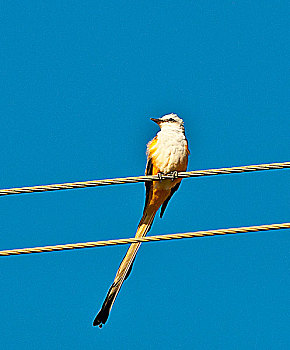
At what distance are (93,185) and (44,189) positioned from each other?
384mm

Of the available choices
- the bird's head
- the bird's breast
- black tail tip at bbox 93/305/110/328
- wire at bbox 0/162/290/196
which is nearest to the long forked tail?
black tail tip at bbox 93/305/110/328

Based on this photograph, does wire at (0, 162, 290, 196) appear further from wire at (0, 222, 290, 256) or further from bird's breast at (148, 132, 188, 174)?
bird's breast at (148, 132, 188, 174)

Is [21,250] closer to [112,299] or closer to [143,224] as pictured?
[112,299]

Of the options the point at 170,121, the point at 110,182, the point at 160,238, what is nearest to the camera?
the point at 160,238

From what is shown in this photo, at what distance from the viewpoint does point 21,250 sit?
215 inches

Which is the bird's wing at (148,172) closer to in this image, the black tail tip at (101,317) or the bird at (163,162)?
the bird at (163,162)

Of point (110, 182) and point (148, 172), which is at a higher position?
point (148, 172)

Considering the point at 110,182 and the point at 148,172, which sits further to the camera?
the point at 148,172

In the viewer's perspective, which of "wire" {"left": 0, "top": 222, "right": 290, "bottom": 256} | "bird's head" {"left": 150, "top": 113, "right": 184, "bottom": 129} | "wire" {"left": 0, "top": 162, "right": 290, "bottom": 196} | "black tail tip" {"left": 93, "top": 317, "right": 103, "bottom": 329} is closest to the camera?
"wire" {"left": 0, "top": 222, "right": 290, "bottom": 256}

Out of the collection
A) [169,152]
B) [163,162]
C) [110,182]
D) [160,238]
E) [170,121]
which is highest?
[170,121]

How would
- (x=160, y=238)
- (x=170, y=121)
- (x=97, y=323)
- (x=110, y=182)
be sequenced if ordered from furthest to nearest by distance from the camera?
(x=170, y=121) < (x=97, y=323) < (x=110, y=182) < (x=160, y=238)

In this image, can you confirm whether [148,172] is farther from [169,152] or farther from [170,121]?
[170,121]

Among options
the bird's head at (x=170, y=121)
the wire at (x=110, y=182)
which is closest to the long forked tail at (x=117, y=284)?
the bird's head at (x=170, y=121)

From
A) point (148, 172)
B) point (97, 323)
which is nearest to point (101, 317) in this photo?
point (97, 323)
